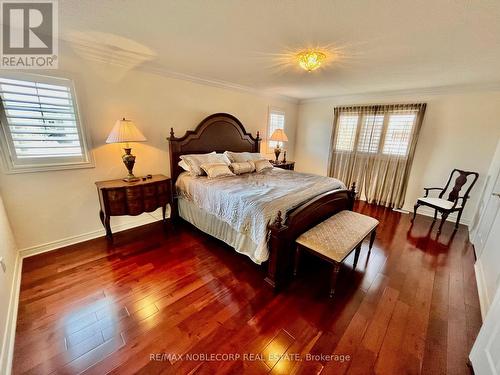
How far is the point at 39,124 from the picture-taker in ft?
7.13

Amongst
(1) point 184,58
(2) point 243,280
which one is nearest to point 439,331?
(2) point 243,280

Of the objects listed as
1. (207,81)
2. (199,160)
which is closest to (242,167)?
(199,160)

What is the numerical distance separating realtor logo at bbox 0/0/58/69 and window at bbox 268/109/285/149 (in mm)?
3582

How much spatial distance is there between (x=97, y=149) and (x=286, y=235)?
99.9 inches

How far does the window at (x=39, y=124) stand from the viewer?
2.01 meters

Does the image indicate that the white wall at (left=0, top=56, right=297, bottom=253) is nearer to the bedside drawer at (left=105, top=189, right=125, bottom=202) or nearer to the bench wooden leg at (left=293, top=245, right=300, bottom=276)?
the bedside drawer at (left=105, top=189, right=125, bottom=202)

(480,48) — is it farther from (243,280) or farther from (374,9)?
(243,280)

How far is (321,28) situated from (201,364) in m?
2.64

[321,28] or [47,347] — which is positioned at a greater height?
[321,28]

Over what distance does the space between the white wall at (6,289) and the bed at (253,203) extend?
163 centimetres

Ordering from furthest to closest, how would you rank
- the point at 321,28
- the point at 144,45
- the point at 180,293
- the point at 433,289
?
the point at 144,45
the point at 433,289
the point at 180,293
the point at 321,28

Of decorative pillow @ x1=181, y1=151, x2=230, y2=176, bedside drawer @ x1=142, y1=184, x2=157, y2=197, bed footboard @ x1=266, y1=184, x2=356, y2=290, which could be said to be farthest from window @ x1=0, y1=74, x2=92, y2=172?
bed footboard @ x1=266, y1=184, x2=356, y2=290

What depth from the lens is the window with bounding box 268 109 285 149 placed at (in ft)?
15.4

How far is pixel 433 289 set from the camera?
2.01 m
